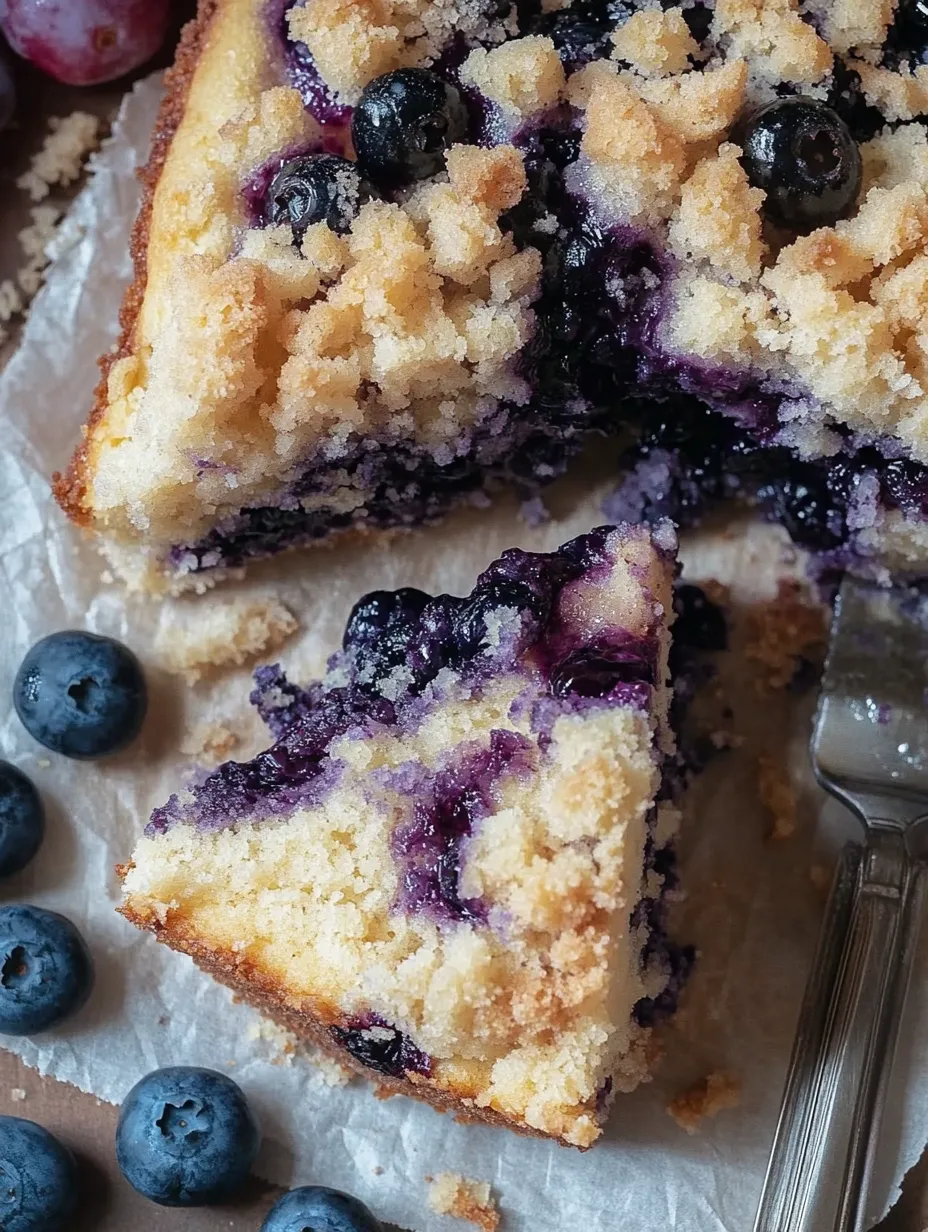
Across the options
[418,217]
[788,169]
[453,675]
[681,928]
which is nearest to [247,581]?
[453,675]

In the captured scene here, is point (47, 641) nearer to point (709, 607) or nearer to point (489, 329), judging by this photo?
point (489, 329)

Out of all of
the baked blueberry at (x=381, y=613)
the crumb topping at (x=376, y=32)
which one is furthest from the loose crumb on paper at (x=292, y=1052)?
the crumb topping at (x=376, y=32)

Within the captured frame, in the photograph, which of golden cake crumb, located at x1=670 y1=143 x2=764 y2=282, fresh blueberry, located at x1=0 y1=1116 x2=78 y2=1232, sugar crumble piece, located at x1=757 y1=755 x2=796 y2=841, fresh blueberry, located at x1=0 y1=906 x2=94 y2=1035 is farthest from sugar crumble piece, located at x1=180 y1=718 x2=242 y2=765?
golden cake crumb, located at x1=670 y1=143 x2=764 y2=282

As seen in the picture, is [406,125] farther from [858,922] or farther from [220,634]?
[858,922]

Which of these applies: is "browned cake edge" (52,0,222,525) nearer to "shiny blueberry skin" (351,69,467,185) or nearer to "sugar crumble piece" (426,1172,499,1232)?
"shiny blueberry skin" (351,69,467,185)

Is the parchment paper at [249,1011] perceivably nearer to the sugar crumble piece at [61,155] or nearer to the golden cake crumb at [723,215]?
the sugar crumble piece at [61,155]
